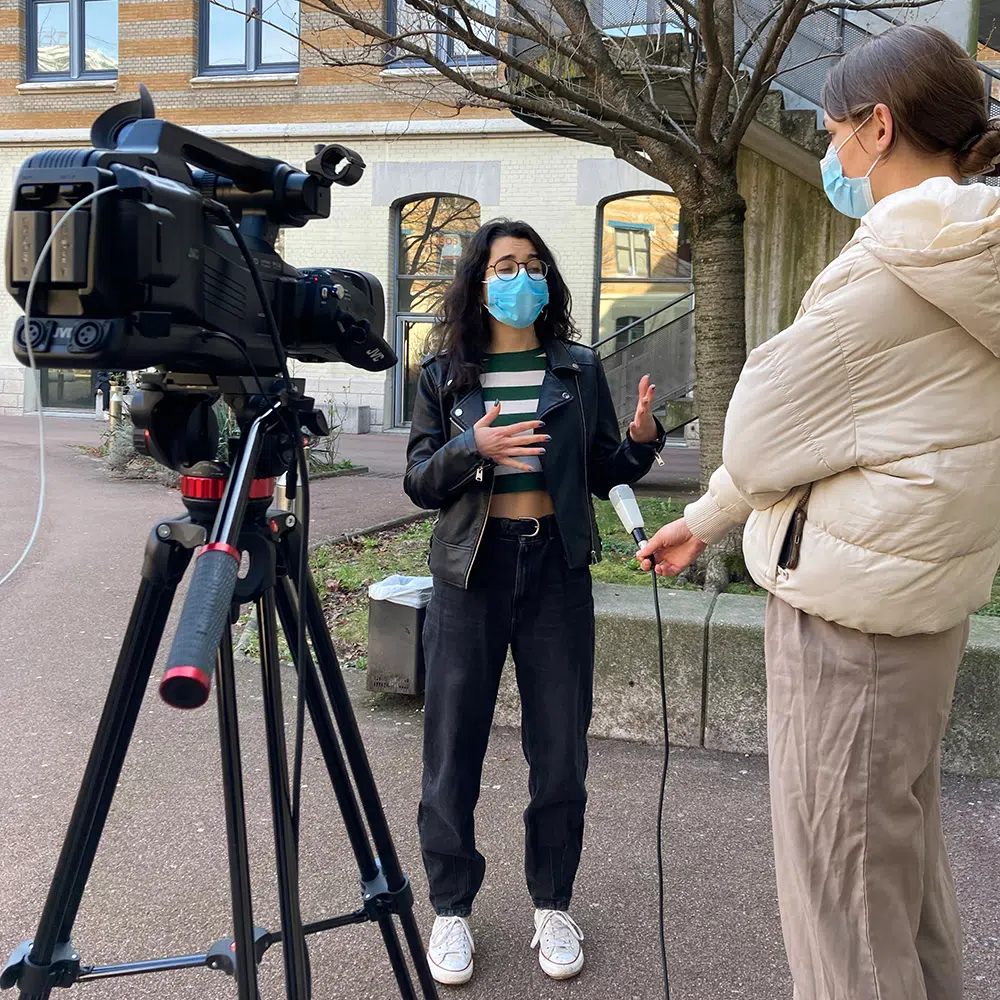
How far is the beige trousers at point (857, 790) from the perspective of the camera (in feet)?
5.58

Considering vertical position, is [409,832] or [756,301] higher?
[756,301]

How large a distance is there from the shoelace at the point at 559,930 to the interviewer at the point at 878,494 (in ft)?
3.33

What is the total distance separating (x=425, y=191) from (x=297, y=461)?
56.7ft

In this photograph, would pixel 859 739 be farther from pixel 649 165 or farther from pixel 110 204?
pixel 649 165

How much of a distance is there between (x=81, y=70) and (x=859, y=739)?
2209 cm

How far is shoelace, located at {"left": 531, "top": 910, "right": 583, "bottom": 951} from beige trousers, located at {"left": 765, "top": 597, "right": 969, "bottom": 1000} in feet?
3.43

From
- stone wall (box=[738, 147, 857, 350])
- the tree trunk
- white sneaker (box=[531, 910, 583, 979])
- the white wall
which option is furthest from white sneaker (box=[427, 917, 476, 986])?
the white wall

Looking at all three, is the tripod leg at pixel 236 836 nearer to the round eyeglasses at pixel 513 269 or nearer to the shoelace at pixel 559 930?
the shoelace at pixel 559 930

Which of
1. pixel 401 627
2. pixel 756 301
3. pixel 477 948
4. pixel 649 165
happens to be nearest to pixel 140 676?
pixel 477 948

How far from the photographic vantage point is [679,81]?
6570mm

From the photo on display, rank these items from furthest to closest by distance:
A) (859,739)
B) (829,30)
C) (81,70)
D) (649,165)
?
(81,70)
(829,30)
(649,165)
(859,739)

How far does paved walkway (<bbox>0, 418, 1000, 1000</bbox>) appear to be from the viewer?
108 inches

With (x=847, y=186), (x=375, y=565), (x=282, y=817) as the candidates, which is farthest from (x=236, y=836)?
(x=375, y=565)

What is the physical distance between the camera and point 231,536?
1.39 metres
